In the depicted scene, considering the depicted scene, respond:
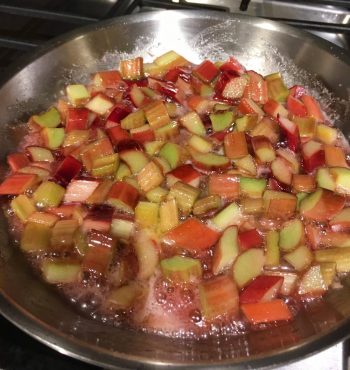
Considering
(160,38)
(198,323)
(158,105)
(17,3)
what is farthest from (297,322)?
(17,3)

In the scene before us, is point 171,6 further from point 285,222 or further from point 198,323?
point 198,323

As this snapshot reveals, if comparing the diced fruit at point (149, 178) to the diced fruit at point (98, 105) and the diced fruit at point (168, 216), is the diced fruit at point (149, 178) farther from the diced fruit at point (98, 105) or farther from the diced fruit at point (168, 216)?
the diced fruit at point (98, 105)

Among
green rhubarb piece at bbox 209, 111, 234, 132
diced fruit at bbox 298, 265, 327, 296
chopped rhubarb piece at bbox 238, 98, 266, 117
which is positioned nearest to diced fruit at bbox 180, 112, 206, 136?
green rhubarb piece at bbox 209, 111, 234, 132

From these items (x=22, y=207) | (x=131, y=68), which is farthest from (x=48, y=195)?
(x=131, y=68)

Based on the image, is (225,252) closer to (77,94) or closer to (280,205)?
(280,205)

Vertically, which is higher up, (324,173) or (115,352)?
(324,173)

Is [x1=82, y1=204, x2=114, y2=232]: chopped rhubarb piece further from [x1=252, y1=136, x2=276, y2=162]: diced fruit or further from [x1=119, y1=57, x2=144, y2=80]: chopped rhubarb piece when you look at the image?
[x1=119, y1=57, x2=144, y2=80]: chopped rhubarb piece

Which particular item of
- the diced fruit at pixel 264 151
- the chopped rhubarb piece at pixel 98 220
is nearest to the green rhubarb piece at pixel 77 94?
the chopped rhubarb piece at pixel 98 220
